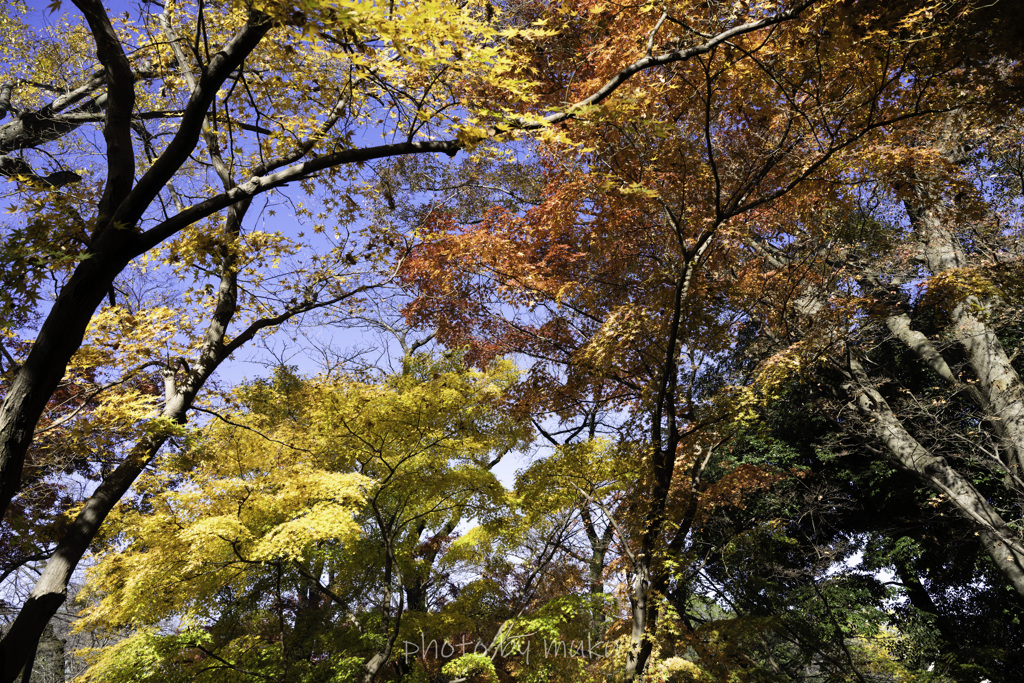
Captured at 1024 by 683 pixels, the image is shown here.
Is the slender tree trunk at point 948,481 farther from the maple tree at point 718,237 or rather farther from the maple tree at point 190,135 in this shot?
the maple tree at point 190,135

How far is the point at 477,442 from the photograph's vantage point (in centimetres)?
869

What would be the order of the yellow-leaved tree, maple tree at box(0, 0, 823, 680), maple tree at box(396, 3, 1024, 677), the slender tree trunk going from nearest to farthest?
1. maple tree at box(0, 0, 823, 680)
2. maple tree at box(396, 3, 1024, 677)
3. the yellow-leaved tree
4. the slender tree trunk

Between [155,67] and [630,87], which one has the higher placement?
[155,67]

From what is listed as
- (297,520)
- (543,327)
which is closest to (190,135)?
(297,520)

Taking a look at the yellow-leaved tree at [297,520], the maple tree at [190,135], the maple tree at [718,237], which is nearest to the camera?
the maple tree at [190,135]

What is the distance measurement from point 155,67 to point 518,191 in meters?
5.97

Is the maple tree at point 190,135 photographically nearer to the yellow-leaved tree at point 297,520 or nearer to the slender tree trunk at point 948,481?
the yellow-leaved tree at point 297,520

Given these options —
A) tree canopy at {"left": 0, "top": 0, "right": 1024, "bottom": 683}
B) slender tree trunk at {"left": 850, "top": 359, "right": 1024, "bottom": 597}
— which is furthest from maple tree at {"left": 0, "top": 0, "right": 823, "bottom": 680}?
slender tree trunk at {"left": 850, "top": 359, "right": 1024, "bottom": 597}

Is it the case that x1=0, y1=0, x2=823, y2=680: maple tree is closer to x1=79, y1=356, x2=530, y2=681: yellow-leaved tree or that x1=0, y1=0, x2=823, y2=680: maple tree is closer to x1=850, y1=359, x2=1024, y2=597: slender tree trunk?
x1=79, y1=356, x2=530, y2=681: yellow-leaved tree

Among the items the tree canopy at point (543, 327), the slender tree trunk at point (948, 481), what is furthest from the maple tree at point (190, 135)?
the slender tree trunk at point (948, 481)

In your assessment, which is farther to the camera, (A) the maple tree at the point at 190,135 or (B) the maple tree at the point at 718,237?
(B) the maple tree at the point at 718,237

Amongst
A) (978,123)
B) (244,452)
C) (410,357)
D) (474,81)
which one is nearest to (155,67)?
(474,81)

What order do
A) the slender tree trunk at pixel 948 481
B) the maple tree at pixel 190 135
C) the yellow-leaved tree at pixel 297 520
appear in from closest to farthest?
the maple tree at pixel 190 135 → the yellow-leaved tree at pixel 297 520 → the slender tree trunk at pixel 948 481

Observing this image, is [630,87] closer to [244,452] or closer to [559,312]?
[559,312]
